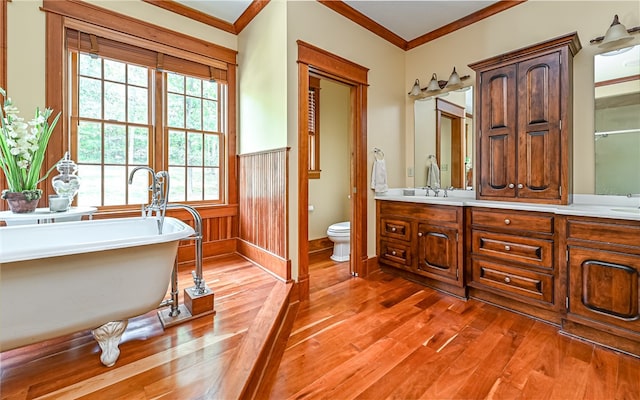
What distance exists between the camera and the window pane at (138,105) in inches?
113

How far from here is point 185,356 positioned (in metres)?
1.53

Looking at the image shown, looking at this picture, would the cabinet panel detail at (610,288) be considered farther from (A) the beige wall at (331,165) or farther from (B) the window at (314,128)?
(B) the window at (314,128)


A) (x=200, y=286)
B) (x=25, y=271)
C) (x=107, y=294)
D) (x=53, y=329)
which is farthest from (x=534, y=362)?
(x=25, y=271)

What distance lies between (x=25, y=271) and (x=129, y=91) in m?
2.17

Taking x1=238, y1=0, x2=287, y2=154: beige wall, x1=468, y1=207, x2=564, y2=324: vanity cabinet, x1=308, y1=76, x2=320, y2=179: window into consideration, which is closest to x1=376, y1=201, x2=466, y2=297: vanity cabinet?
x1=468, y1=207, x2=564, y2=324: vanity cabinet

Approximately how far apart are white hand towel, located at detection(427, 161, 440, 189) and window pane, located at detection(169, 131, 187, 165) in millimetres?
2776

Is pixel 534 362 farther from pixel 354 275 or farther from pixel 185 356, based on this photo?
pixel 185 356

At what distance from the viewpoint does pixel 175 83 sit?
3.09m

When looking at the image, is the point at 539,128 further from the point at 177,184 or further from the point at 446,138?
the point at 177,184

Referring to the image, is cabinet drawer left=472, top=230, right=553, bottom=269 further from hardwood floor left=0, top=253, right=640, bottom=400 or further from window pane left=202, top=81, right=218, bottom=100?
window pane left=202, top=81, right=218, bottom=100

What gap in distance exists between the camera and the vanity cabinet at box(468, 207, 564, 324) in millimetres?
2102

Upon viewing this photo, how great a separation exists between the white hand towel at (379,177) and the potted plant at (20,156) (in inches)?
110

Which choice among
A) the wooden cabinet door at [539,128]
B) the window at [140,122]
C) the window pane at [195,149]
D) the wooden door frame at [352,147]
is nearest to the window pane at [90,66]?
the window at [140,122]

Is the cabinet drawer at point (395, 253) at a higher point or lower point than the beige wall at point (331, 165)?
lower
